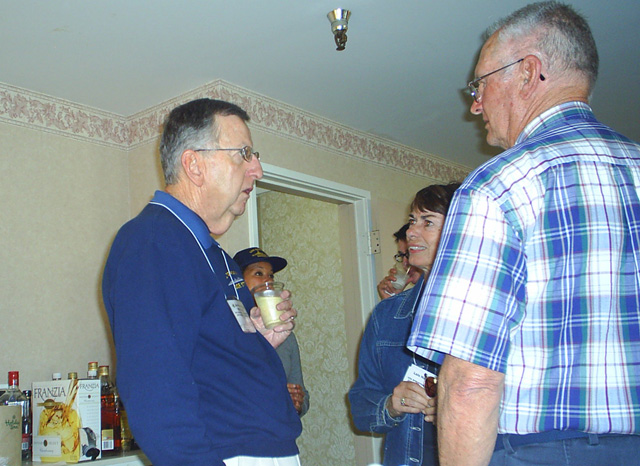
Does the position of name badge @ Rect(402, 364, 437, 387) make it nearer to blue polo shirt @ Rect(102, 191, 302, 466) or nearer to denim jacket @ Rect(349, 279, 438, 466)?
denim jacket @ Rect(349, 279, 438, 466)

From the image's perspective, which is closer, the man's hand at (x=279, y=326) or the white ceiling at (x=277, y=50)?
the man's hand at (x=279, y=326)

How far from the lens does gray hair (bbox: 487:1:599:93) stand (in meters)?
1.01

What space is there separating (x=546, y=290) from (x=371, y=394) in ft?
3.66

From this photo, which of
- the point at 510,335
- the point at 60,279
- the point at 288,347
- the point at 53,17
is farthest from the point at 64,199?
the point at 510,335

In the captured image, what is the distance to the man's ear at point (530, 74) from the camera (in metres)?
1.01

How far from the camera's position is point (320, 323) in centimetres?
389

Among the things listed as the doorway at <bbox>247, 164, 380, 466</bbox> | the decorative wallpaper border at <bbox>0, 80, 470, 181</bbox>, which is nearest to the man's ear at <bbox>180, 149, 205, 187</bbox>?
the decorative wallpaper border at <bbox>0, 80, 470, 181</bbox>

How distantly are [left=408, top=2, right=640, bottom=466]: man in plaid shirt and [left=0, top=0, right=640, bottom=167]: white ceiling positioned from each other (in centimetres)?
145

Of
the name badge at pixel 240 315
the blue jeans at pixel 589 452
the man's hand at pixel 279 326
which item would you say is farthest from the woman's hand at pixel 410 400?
the blue jeans at pixel 589 452

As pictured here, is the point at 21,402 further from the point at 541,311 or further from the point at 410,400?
the point at 541,311

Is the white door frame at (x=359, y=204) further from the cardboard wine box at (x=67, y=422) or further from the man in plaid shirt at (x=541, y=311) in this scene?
the man in plaid shirt at (x=541, y=311)

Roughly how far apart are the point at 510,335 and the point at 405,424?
3.16ft

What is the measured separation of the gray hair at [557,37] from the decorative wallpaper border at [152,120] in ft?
5.99

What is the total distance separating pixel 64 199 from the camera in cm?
270
